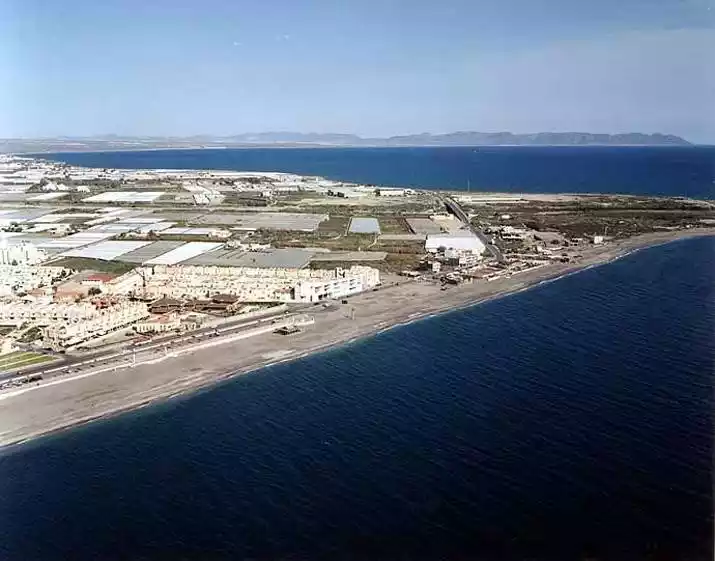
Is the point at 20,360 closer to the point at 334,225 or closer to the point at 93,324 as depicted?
the point at 93,324

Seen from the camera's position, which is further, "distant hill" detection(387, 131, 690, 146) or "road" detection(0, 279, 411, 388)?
"distant hill" detection(387, 131, 690, 146)

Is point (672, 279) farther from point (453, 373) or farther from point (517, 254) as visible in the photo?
point (453, 373)

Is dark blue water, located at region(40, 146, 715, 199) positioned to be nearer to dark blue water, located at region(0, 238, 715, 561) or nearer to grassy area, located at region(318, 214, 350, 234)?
grassy area, located at region(318, 214, 350, 234)

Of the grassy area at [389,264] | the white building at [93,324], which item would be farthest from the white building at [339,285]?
the white building at [93,324]

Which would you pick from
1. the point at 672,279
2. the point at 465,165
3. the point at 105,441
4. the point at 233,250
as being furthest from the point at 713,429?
the point at 465,165

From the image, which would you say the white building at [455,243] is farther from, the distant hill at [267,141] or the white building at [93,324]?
the distant hill at [267,141]

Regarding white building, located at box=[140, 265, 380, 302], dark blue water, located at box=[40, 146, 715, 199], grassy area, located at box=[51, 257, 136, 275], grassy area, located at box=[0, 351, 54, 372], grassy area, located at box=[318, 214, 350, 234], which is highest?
dark blue water, located at box=[40, 146, 715, 199]

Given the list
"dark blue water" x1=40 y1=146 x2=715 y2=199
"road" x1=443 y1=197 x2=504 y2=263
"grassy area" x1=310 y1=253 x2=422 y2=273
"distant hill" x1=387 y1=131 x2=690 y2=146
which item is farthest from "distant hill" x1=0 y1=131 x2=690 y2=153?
"grassy area" x1=310 y1=253 x2=422 y2=273
